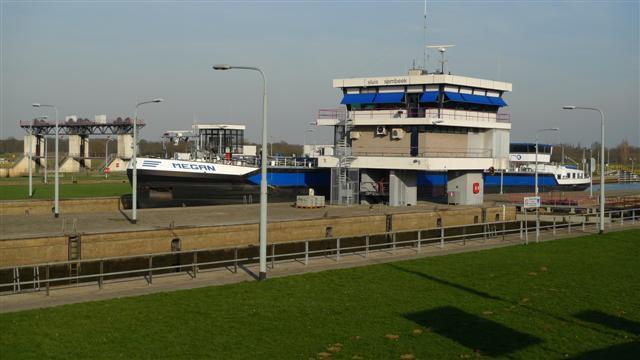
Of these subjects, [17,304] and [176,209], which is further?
[176,209]

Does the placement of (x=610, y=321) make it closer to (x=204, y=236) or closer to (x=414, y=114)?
(x=204, y=236)

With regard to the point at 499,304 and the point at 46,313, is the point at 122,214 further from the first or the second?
the point at 499,304

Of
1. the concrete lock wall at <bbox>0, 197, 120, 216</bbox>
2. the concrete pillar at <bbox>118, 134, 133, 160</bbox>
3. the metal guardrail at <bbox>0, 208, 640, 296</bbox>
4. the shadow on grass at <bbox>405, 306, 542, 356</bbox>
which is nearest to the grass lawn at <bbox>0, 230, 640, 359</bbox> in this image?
the shadow on grass at <bbox>405, 306, 542, 356</bbox>

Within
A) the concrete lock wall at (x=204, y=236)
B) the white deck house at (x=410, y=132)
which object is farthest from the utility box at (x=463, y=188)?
the concrete lock wall at (x=204, y=236)

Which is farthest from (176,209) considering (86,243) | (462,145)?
(462,145)

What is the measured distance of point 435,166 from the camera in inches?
1784

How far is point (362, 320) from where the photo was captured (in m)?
16.3

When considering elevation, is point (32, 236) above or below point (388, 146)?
below

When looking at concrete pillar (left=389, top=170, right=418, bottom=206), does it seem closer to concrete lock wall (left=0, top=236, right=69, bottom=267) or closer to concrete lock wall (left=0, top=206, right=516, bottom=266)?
concrete lock wall (left=0, top=206, right=516, bottom=266)

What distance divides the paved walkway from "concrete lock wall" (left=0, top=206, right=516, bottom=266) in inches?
264

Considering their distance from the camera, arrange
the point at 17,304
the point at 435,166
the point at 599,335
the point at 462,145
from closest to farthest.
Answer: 1. the point at 599,335
2. the point at 17,304
3. the point at 435,166
4. the point at 462,145

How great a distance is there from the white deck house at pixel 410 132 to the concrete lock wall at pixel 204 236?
4.21 meters

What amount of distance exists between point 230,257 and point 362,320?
18.2m

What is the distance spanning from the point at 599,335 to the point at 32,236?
72.5ft
